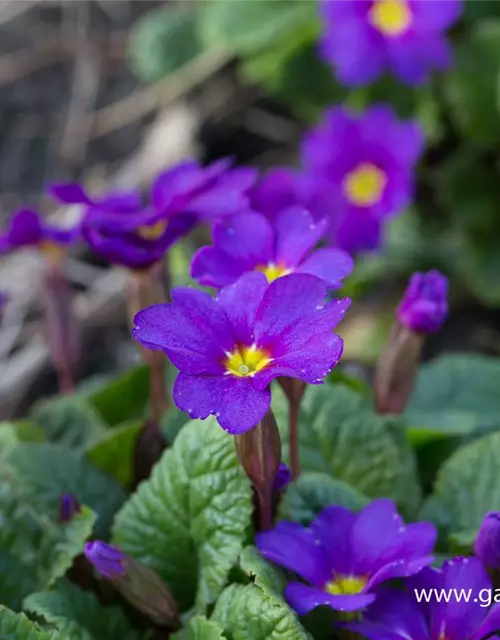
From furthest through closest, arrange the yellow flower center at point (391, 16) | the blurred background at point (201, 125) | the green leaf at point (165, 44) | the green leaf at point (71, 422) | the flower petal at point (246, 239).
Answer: the green leaf at point (165, 44) < the blurred background at point (201, 125) < the yellow flower center at point (391, 16) < the green leaf at point (71, 422) < the flower petal at point (246, 239)

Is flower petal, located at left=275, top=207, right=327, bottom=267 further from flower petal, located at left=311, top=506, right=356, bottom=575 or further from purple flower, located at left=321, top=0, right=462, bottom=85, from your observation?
purple flower, located at left=321, top=0, right=462, bottom=85

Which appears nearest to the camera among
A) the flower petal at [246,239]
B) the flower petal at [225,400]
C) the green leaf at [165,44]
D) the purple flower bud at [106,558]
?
the flower petal at [225,400]

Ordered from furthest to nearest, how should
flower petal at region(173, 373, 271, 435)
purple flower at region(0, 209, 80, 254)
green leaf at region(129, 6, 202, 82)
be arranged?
1. green leaf at region(129, 6, 202, 82)
2. purple flower at region(0, 209, 80, 254)
3. flower petal at region(173, 373, 271, 435)

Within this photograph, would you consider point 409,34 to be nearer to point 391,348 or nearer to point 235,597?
point 391,348

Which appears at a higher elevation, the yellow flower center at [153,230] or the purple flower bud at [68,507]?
the yellow flower center at [153,230]

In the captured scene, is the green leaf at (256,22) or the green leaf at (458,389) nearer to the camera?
the green leaf at (458,389)

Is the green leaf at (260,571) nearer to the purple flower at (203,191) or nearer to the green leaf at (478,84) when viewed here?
the purple flower at (203,191)

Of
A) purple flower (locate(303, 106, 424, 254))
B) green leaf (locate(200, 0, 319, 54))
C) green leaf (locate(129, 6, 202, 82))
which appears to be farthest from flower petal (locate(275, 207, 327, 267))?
green leaf (locate(129, 6, 202, 82))

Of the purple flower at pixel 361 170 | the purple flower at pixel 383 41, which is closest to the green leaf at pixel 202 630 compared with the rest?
the purple flower at pixel 361 170
